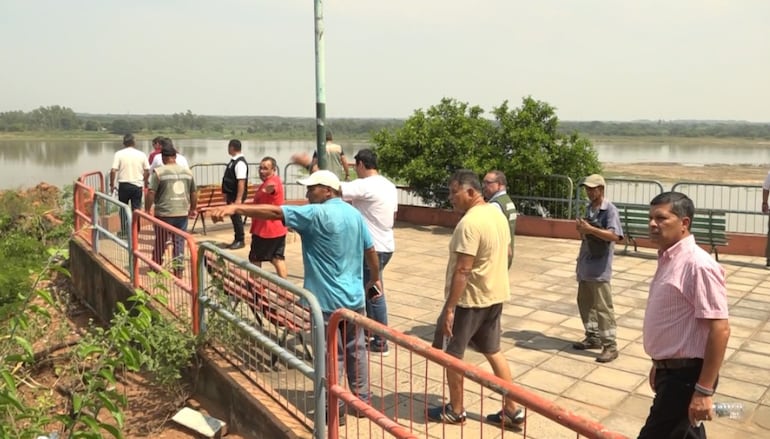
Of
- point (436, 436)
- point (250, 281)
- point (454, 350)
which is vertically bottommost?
point (436, 436)

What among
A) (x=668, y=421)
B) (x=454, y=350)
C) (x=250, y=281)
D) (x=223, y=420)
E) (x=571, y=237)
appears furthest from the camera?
(x=571, y=237)

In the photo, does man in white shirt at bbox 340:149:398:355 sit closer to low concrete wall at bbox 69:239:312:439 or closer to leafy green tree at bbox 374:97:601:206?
low concrete wall at bbox 69:239:312:439

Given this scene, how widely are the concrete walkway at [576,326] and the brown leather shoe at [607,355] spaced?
59mm

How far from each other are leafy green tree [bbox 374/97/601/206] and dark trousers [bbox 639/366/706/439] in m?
9.24

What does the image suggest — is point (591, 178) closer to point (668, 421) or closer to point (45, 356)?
point (668, 421)

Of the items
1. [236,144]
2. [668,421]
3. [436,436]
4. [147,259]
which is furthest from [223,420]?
[236,144]

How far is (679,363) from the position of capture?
284 cm

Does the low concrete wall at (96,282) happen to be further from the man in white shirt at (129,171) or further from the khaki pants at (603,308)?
the khaki pants at (603,308)

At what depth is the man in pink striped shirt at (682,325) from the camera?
2.67 meters

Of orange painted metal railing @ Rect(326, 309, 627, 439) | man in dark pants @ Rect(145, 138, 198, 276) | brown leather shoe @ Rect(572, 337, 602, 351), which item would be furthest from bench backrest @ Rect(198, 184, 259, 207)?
brown leather shoe @ Rect(572, 337, 602, 351)

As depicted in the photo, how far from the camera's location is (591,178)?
5250mm

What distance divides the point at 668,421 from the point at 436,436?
157 centimetres

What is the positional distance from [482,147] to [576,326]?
6.49 metres

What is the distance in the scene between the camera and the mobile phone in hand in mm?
5207
